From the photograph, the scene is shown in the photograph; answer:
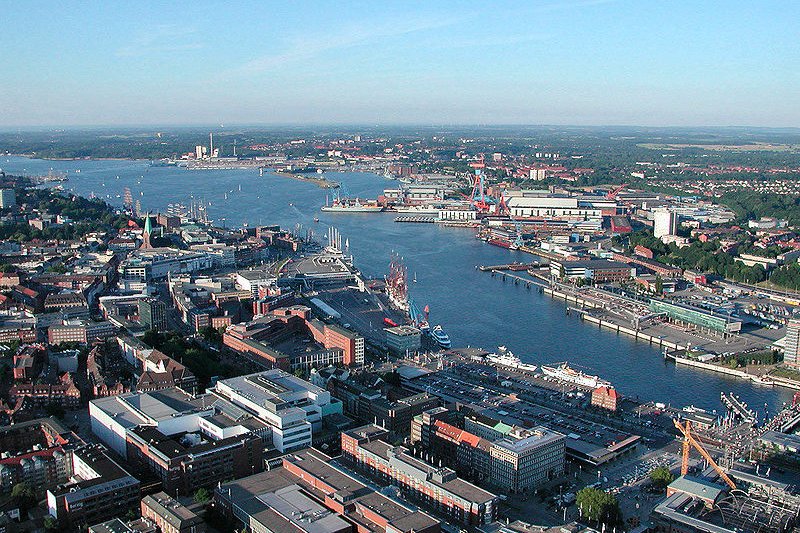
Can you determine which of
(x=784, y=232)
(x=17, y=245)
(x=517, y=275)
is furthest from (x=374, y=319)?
(x=784, y=232)

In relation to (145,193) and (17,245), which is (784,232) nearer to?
(17,245)

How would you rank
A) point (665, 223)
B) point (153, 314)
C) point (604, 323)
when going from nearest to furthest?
point (153, 314) → point (604, 323) → point (665, 223)

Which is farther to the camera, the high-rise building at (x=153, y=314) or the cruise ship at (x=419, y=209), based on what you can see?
the cruise ship at (x=419, y=209)

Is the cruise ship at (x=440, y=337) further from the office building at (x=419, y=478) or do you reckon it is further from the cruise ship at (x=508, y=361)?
the office building at (x=419, y=478)

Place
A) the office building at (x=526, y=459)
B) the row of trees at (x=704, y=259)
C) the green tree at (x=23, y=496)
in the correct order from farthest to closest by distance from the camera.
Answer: the row of trees at (x=704, y=259), the office building at (x=526, y=459), the green tree at (x=23, y=496)

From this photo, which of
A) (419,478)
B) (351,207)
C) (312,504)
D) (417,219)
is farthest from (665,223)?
(312,504)

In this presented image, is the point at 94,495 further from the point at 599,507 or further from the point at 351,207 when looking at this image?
the point at 351,207

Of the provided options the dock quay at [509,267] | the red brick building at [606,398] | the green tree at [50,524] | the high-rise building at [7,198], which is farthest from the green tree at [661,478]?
the high-rise building at [7,198]
